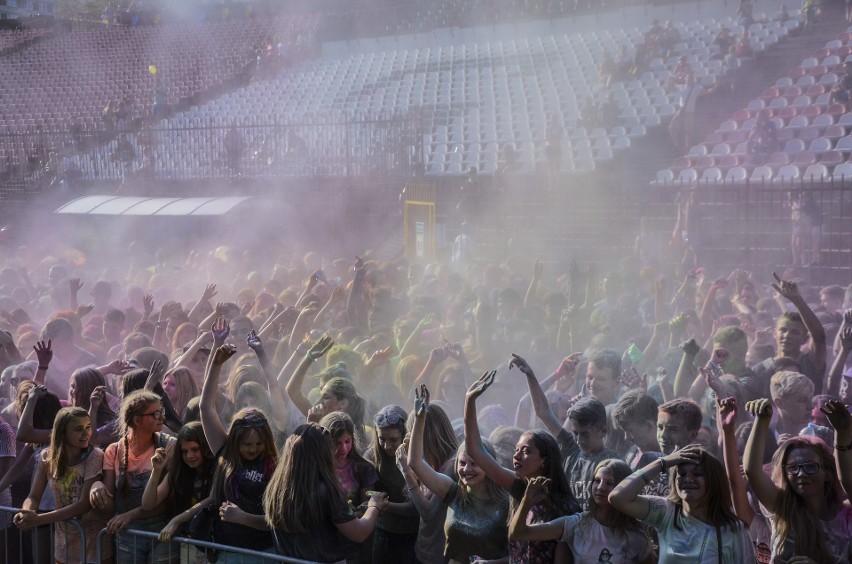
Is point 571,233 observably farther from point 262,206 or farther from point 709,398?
point 709,398

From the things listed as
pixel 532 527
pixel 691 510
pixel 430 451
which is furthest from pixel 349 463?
pixel 691 510

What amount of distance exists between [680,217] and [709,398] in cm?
712

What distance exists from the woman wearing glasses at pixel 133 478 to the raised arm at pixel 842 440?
8.51 feet

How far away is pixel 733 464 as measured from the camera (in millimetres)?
3297

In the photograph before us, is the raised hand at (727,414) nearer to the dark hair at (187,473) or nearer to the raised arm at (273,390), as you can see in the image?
the dark hair at (187,473)

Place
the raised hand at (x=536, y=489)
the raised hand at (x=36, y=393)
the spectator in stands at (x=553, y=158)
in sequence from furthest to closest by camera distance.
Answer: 1. the spectator in stands at (x=553, y=158)
2. the raised hand at (x=36, y=393)
3. the raised hand at (x=536, y=489)

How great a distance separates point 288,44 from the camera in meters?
28.0

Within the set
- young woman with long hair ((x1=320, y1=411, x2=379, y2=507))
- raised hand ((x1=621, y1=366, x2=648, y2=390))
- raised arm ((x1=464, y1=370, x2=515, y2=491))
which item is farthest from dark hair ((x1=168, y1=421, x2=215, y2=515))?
raised hand ((x1=621, y1=366, x2=648, y2=390))

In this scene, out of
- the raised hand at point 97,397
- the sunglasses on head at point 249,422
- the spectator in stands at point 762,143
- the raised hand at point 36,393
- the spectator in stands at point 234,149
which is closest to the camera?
the sunglasses on head at point 249,422

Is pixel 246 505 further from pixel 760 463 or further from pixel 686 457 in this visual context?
pixel 760 463

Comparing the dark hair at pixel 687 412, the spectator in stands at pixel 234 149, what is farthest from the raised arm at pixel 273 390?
the spectator in stands at pixel 234 149

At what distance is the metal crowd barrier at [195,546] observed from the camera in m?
3.54

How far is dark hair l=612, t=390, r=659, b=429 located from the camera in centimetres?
402

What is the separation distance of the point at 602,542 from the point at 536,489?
0.29 metres
